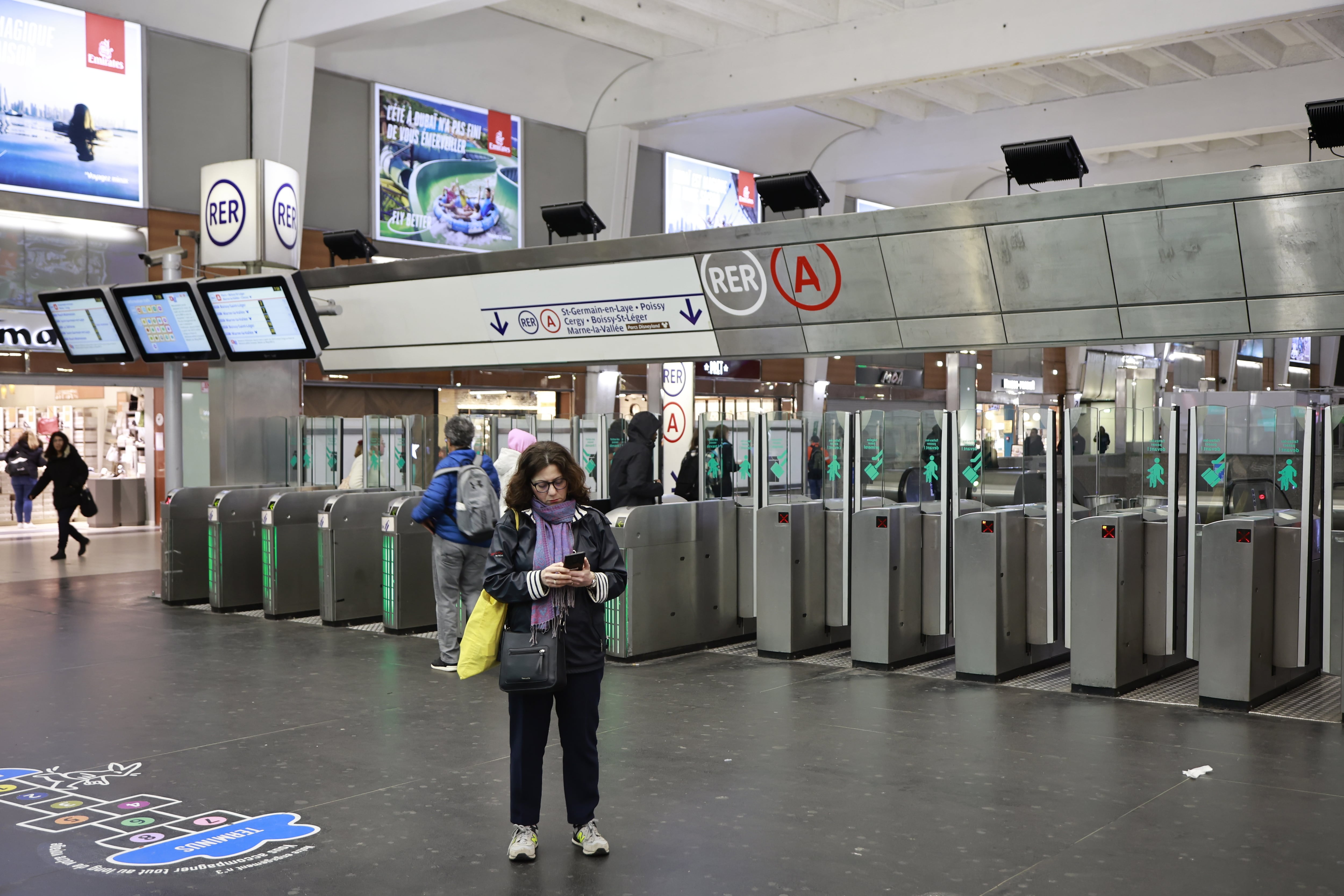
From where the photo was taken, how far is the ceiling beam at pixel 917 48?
1220 cm

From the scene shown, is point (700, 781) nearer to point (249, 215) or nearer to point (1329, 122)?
point (1329, 122)

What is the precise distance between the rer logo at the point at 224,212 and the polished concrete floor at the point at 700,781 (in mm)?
4295

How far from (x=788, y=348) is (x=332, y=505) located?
3.88 metres

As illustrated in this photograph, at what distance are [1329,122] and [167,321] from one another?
9.26 metres

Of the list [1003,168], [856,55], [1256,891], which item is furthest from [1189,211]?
[1003,168]

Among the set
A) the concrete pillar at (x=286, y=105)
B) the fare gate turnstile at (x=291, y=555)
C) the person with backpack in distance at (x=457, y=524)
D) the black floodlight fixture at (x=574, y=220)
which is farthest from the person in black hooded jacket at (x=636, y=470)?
the concrete pillar at (x=286, y=105)

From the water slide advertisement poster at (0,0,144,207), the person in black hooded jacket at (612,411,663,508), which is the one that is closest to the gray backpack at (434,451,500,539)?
the person in black hooded jacket at (612,411,663,508)

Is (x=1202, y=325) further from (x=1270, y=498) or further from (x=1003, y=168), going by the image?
(x=1003, y=168)

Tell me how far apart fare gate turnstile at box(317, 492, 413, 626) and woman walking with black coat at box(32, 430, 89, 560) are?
5963mm

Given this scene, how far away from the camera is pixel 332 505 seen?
9672 millimetres

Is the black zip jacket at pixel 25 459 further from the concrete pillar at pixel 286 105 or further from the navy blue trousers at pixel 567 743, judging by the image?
the navy blue trousers at pixel 567 743

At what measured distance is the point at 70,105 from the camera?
13875 millimetres

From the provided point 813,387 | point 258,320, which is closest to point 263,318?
point 258,320

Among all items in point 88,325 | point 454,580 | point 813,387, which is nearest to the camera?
point 454,580
